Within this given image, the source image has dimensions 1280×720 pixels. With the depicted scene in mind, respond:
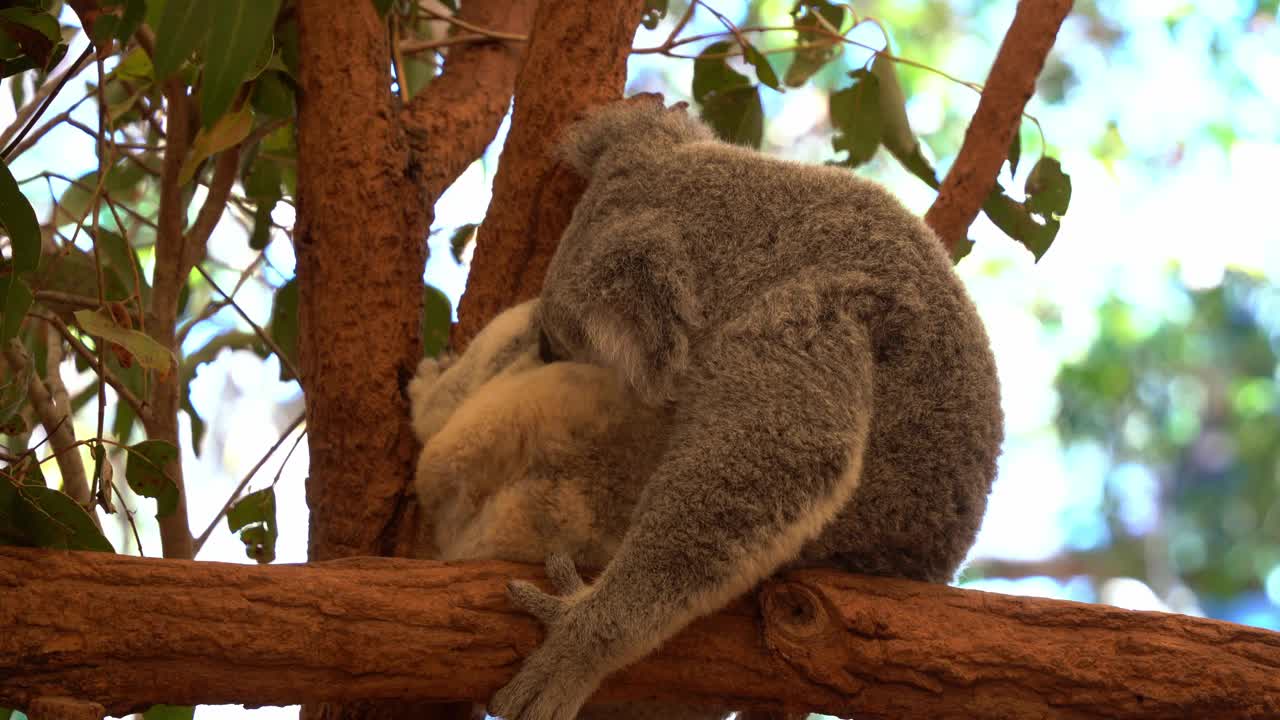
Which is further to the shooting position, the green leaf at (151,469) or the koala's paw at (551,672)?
the green leaf at (151,469)

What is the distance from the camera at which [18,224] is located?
173 cm

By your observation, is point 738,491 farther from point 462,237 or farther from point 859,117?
point 462,237

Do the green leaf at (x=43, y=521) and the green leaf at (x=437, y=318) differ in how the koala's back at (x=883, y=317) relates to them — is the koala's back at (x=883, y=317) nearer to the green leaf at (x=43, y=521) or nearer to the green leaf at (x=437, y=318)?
the green leaf at (x=43, y=521)

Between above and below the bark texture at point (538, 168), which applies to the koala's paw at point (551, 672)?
below

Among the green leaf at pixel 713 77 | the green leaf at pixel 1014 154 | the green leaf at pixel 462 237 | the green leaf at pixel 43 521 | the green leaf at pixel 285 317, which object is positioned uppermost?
the green leaf at pixel 713 77

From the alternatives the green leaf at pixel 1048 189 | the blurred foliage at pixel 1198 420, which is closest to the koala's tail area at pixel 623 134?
the green leaf at pixel 1048 189

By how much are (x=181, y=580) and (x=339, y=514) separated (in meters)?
0.63

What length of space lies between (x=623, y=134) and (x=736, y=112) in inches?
36.1

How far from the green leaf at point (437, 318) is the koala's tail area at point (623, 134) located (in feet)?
2.69

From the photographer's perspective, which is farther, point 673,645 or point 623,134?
point 623,134

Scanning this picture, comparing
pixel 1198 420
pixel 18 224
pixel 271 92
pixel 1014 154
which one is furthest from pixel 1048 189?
pixel 1198 420

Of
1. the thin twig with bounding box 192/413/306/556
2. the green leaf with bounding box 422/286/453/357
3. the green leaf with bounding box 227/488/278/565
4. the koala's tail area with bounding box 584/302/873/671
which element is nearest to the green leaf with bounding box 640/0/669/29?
the green leaf with bounding box 422/286/453/357

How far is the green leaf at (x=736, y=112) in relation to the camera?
10.2 feet

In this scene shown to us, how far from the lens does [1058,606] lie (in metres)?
1.83
